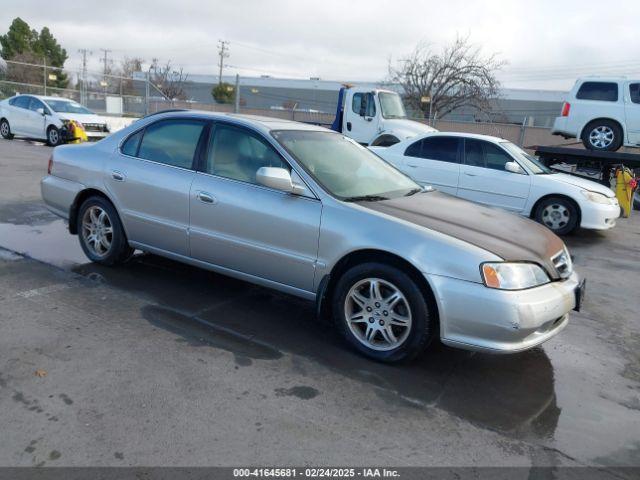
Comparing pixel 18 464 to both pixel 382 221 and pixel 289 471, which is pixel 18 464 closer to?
pixel 289 471

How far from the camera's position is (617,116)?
12.7 metres

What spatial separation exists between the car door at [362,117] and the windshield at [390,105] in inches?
10.8

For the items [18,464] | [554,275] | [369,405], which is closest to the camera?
[18,464]

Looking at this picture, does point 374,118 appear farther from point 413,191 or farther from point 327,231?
point 327,231

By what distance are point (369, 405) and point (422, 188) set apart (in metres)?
2.33

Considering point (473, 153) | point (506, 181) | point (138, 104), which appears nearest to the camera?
point (506, 181)

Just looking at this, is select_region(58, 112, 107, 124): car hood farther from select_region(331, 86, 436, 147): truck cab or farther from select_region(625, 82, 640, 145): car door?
select_region(625, 82, 640, 145): car door

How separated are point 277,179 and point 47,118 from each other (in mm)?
15671

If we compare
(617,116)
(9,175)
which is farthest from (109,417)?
(617,116)

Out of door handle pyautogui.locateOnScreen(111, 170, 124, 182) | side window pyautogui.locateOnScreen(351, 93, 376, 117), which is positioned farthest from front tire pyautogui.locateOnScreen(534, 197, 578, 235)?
side window pyautogui.locateOnScreen(351, 93, 376, 117)

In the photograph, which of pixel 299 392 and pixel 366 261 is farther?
pixel 366 261

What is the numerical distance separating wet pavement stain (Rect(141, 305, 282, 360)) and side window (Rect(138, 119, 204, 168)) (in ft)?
4.25

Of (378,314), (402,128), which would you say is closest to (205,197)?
(378,314)

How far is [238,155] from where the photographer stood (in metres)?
4.34
